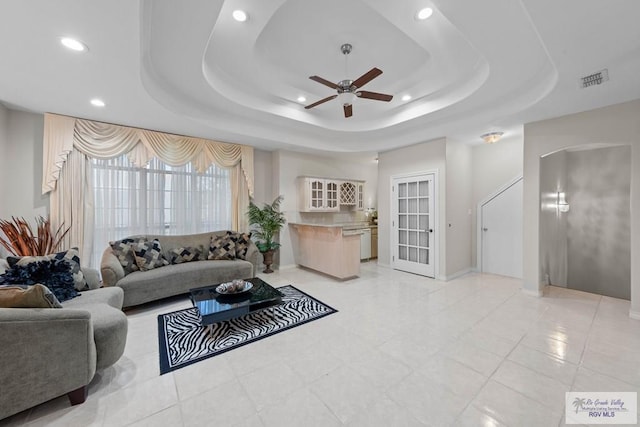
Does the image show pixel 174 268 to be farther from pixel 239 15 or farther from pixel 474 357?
pixel 474 357

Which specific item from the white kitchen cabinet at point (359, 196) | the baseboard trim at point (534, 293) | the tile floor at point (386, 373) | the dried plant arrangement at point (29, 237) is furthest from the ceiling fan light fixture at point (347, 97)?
the dried plant arrangement at point (29, 237)

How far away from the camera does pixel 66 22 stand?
1782 millimetres

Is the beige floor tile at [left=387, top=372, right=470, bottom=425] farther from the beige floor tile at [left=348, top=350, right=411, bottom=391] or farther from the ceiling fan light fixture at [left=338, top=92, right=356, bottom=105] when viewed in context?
the ceiling fan light fixture at [left=338, top=92, right=356, bottom=105]

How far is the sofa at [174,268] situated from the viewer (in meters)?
3.18

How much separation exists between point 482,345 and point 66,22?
14.6 ft

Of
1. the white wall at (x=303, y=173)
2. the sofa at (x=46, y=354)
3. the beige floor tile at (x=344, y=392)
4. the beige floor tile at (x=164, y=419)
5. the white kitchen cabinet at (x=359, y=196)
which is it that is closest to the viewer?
the sofa at (x=46, y=354)

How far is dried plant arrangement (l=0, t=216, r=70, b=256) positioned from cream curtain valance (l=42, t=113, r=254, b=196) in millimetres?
490

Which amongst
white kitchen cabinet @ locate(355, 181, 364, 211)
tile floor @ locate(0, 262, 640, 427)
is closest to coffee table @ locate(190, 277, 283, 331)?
tile floor @ locate(0, 262, 640, 427)

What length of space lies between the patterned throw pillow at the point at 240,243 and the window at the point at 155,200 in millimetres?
587

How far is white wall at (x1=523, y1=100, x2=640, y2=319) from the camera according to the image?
2.97 m

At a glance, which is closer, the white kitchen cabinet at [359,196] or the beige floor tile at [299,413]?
the beige floor tile at [299,413]

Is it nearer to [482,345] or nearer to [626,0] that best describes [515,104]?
[626,0]

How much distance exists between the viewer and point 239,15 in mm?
2156

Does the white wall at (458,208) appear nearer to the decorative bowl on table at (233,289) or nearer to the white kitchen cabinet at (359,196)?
the white kitchen cabinet at (359,196)
